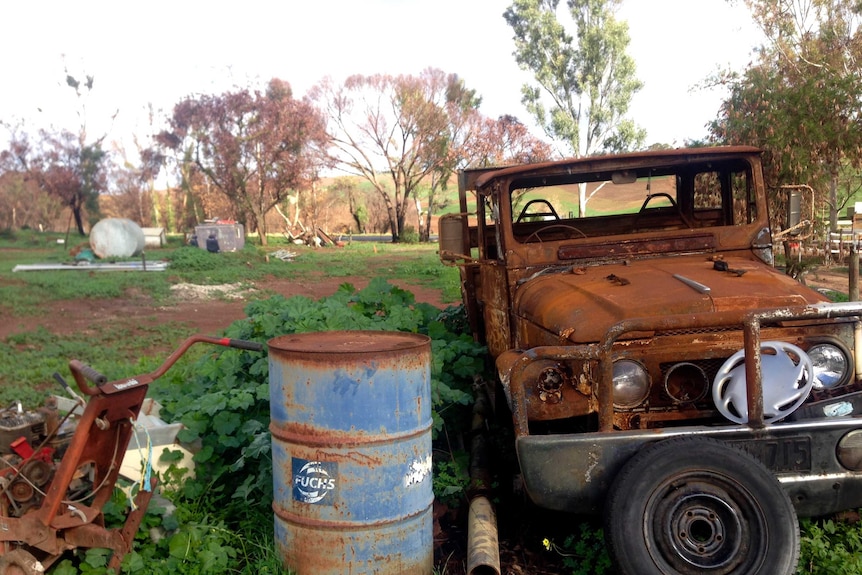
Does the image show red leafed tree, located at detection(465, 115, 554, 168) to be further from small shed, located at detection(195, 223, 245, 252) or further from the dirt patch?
the dirt patch

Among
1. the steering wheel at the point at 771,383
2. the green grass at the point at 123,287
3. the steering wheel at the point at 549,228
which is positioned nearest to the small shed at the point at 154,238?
the green grass at the point at 123,287

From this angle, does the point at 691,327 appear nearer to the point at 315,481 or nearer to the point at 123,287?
the point at 315,481

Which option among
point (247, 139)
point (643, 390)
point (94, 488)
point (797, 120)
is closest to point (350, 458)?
point (94, 488)

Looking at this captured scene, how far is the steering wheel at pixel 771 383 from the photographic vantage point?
3.19 metres

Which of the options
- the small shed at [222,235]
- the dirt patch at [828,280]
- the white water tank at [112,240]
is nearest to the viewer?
the dirt patch at [828,280]

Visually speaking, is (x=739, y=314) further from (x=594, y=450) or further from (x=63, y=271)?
(x=63, y=271)

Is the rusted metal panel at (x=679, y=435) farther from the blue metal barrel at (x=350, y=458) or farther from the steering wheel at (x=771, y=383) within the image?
the blue metal barrel at (x=350, y=458)

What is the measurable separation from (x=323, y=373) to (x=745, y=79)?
34.8 ft

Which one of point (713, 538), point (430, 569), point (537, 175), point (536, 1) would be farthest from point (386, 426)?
point (536, 1)

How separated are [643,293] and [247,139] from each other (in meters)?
31.3

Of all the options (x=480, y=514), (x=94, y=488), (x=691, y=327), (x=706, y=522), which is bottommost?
(x=480, y=514)

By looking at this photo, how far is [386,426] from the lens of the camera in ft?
10.5

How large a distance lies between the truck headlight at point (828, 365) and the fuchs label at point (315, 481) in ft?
6.91

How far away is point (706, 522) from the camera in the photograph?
2.96m
